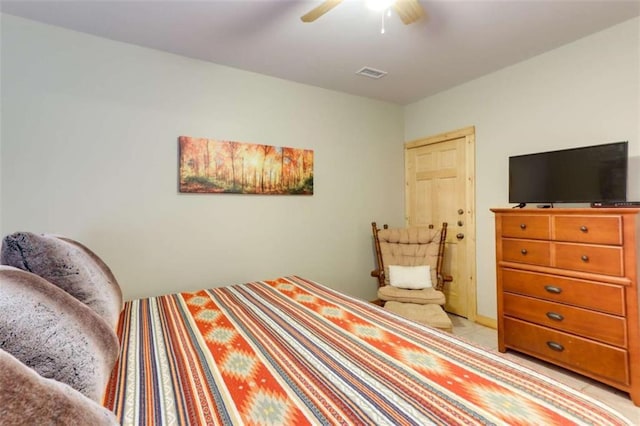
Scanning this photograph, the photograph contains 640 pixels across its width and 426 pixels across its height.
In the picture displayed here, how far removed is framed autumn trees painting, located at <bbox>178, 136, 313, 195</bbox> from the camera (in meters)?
2.67

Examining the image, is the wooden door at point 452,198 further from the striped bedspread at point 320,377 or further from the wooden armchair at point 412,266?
the striped bedspread at point 320,377

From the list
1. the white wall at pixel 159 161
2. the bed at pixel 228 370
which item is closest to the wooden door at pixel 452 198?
the white wall at pixel 159 161

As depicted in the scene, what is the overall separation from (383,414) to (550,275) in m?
2.10

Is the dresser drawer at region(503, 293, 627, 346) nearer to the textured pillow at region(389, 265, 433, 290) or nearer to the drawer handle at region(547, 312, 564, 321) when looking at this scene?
the drawer handle at region(547, 312, 564, 321)

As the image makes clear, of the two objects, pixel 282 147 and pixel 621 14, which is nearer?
pixel 621 14

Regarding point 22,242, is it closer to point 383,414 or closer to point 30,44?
point 383,414

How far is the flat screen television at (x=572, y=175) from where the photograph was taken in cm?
210

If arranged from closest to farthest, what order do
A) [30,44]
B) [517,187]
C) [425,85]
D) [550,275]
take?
[30,44]
[550,275]
[517,187]
[425,85]

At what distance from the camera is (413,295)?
2949 mm

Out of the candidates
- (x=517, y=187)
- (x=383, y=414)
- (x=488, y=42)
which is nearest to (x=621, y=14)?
(x=488, y=42)

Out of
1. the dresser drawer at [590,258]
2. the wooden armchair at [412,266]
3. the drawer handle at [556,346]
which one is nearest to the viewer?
the dresser drawer at [590,258]

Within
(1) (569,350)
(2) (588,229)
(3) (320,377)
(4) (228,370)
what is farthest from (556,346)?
(4) (228,370)

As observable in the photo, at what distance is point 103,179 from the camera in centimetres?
234

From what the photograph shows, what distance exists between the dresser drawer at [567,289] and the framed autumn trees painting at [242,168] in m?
2.05
